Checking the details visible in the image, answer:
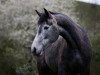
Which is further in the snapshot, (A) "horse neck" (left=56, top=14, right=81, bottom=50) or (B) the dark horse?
(A) "horse neck" (left=56, top=14, right=81, bottom=50)

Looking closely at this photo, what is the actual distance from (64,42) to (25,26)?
355cm

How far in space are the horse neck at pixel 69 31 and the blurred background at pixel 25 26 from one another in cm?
252

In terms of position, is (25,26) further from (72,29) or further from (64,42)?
(72,29)

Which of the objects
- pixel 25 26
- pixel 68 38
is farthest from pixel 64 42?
pixel 25 26

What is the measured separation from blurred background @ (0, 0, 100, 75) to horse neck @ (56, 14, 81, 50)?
252 cm

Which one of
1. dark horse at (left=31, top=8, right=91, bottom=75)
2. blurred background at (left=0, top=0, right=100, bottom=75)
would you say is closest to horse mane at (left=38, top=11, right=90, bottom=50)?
dark horse at (left=31, top=8, right=91, bottom=75)

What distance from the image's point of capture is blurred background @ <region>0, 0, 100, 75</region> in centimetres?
1192

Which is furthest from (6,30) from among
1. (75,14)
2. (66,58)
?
(66,58)

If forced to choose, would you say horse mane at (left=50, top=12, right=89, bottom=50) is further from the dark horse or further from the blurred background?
the blurred background

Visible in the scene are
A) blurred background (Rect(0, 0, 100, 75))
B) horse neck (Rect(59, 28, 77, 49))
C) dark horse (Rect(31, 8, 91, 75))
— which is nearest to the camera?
dark horse (Rect(31, 8, 91, 75))

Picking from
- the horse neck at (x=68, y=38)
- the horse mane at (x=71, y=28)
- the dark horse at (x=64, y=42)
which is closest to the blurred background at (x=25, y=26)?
the dark horse at (x=64, y=42)

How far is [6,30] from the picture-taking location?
12.8m

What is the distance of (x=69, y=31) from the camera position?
8.95 m

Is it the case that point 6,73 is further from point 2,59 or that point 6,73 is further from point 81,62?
point 81,62
